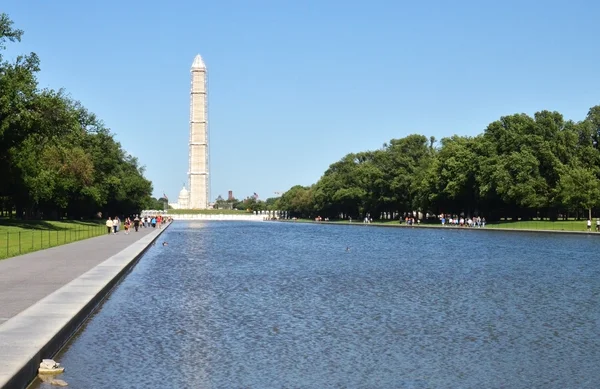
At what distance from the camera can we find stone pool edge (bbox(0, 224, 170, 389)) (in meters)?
11.0

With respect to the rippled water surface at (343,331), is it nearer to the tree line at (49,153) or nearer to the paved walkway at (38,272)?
the paved walkway at (38,272)

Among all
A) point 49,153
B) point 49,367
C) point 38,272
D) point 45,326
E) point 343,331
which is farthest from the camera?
point 49,153

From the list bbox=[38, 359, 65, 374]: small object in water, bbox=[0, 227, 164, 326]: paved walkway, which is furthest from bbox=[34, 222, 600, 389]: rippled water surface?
bbox=[0, 227, 164, 326]: paved walkway

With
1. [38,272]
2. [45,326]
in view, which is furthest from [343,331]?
[38,272]

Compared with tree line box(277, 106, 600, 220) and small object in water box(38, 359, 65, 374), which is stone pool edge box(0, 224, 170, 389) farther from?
tree line box(277, 106, 600, 220)

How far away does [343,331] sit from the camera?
16.0 meters

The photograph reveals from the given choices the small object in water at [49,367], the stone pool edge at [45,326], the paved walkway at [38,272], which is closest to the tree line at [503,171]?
the paved walkway at [38,272]

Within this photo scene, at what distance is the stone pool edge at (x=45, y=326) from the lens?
11.0 meters

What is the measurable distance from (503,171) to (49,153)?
157 feet

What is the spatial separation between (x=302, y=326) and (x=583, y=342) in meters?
5.42

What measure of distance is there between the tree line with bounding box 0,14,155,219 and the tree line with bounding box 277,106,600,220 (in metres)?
40.3

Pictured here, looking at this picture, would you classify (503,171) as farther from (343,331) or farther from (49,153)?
(343,331)

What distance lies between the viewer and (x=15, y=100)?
56875 mm

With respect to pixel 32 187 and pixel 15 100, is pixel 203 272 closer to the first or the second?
pixel 15 100
